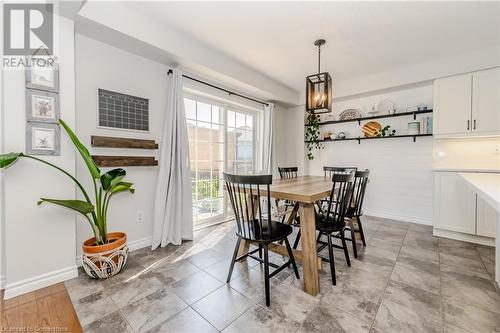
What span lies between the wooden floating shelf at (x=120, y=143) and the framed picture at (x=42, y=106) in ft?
1.21

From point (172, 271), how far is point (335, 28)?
3.08 metres

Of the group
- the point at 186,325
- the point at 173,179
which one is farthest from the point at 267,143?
the point at 186,325

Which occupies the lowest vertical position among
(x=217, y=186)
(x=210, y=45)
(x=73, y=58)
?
(x=217, y=186)

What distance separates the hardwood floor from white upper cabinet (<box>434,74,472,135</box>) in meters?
4.52

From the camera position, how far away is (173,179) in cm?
265

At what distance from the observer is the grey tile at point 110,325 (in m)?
1.32

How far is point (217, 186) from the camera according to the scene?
357cm

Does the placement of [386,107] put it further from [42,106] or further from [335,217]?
[42,106]

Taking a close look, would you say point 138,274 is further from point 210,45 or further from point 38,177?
point 210,45

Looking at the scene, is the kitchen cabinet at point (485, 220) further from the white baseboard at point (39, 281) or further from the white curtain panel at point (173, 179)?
the white baseboard at point (39, 281)

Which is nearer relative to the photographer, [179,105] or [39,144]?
[39,144]

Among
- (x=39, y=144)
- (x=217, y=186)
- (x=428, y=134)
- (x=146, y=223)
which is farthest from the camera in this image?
(x=217, y=186)

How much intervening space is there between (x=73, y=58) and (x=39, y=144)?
0.83 meters

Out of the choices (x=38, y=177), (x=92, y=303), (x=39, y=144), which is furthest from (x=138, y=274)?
(x=39, y=144)
